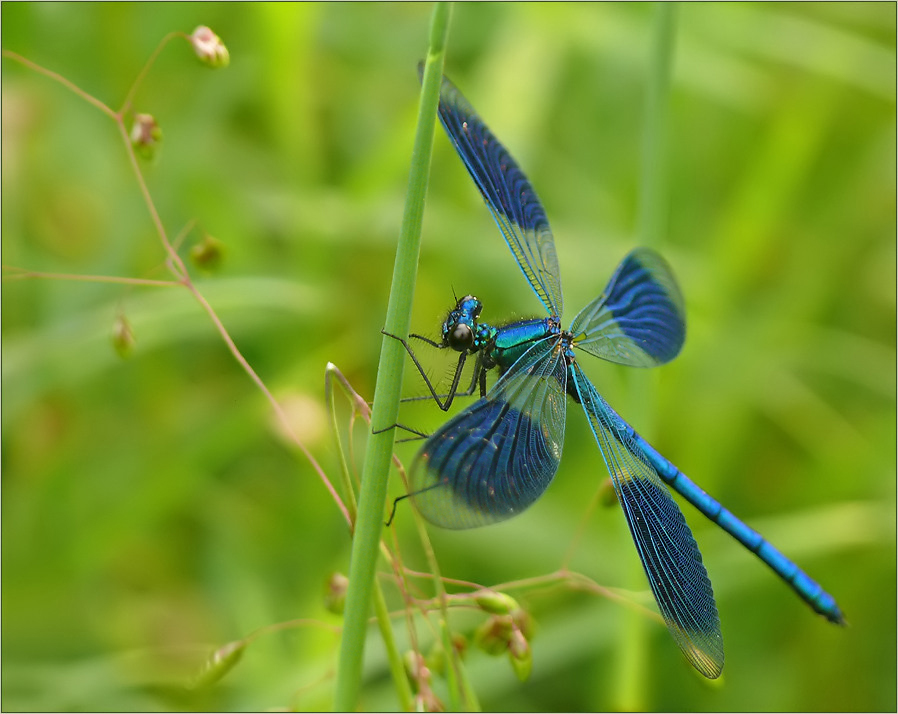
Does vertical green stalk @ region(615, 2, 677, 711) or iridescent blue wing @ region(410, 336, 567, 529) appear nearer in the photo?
iridescent blue wing @ region(410, 336, 567, 529)

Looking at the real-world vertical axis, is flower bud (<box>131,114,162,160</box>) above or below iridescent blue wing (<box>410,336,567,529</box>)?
above

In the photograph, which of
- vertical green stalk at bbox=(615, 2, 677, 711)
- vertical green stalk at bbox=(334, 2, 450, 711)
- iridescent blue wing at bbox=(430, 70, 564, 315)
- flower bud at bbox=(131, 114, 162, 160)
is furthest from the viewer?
vertical green stalk at bbox=(615, 2, 677, 711)

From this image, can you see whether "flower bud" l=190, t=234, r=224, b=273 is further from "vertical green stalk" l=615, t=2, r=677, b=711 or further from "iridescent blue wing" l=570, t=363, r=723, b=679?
"vertical green stalk" l=615, t=2, r=677, b=711

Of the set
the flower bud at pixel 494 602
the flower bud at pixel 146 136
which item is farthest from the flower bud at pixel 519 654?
the flower bud at pixel 146 136

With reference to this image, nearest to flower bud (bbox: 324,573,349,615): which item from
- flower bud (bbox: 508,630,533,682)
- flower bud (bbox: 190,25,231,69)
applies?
flower bud (bbox: 508,630,533,682)

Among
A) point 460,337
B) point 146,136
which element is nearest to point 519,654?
point 460,337

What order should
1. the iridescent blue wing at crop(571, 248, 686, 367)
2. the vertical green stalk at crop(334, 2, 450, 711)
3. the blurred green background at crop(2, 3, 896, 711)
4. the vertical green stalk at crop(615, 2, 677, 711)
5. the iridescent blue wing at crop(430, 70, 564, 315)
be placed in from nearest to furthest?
1. the vertical green stalk at crop(334, 2, 450, 711)
2. the iridescent blue wing at crop(430, 70, 564, 315)
3. the vertical green stalk at crop(615, 2, 677, 711)
4. the iridescent blue wing at crop(571, 248, 686, 367)
5. the blurred green background at crop(2, 3, 896, 711)

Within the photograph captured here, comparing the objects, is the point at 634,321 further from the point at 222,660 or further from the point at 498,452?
the point at 222,660

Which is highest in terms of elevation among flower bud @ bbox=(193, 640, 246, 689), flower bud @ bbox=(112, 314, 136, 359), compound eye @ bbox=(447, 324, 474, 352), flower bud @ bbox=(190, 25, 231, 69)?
flower bud @ bbox=(190, 25, 231, 69)
